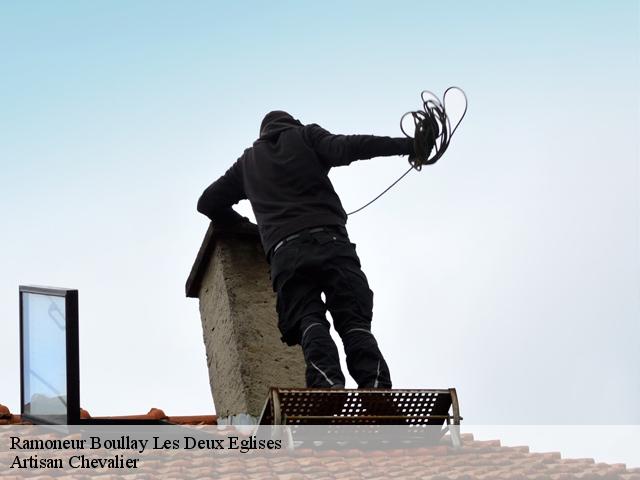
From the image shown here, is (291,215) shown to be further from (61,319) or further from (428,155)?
(61,319)

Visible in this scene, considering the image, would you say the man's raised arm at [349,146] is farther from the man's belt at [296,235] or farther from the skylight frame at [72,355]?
the skylight frame at [72,355]

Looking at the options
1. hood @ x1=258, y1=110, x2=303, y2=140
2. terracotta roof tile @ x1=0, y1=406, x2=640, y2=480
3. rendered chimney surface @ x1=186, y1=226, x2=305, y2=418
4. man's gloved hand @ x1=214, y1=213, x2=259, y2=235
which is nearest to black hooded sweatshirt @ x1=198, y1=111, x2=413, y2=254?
hood @ x1=258, y1=110, x2=303, y2=140

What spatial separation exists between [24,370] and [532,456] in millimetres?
2584

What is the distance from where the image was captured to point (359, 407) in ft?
18.4

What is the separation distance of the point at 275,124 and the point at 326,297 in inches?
45.1

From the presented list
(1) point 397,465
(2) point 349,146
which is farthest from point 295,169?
(1) point 397,465

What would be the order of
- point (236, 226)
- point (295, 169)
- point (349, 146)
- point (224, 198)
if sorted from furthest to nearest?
point (236, 226), point (224, 198), point (295, 169), point (349, 146)

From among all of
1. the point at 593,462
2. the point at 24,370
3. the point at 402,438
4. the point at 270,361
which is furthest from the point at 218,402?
the point at 593,462

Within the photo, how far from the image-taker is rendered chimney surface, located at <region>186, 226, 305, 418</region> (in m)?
7.00

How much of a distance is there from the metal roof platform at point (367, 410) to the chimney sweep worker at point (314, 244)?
0.74 feet

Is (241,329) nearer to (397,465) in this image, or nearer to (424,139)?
(424,139)

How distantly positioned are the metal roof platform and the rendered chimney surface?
4.27 feet

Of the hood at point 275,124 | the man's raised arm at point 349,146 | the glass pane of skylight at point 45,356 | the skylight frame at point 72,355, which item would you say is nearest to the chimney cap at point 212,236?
the hood at point 275,124

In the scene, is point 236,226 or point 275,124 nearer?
point 275,124
